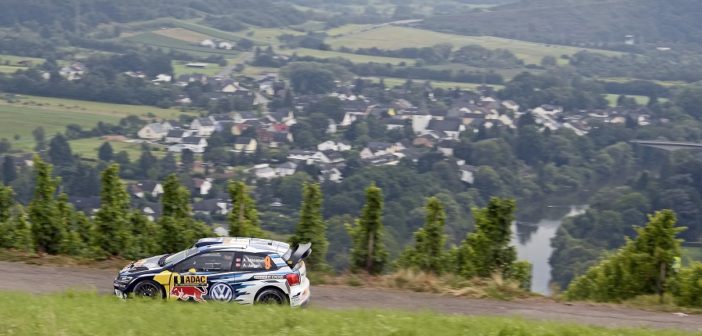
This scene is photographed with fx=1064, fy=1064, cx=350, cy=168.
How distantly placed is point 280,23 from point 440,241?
128 m

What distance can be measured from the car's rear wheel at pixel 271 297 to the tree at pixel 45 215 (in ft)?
21.8

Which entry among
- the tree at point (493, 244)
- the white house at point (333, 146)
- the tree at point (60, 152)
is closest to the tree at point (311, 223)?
the tree at point (493, 244)

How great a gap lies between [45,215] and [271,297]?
290 inches

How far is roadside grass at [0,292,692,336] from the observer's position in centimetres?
1443

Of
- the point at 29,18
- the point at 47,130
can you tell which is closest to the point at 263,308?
the point at 47,130

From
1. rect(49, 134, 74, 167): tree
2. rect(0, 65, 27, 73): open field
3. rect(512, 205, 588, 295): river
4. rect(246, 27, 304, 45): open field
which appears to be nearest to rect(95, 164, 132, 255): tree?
rect(512, 205, 588, 295): river

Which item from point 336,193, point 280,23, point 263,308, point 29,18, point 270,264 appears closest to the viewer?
point 263,308

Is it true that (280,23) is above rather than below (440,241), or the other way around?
above

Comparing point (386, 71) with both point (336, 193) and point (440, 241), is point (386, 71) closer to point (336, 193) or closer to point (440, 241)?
point (336, 193)

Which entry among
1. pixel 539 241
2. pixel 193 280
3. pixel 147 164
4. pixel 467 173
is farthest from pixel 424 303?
pixel 467 173

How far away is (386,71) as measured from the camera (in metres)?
113

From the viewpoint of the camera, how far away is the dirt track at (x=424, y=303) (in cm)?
1845

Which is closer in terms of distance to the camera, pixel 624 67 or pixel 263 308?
pixel 263 308

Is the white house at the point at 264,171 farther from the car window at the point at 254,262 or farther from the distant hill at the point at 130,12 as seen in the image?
the distant hill at the point at 130,12
